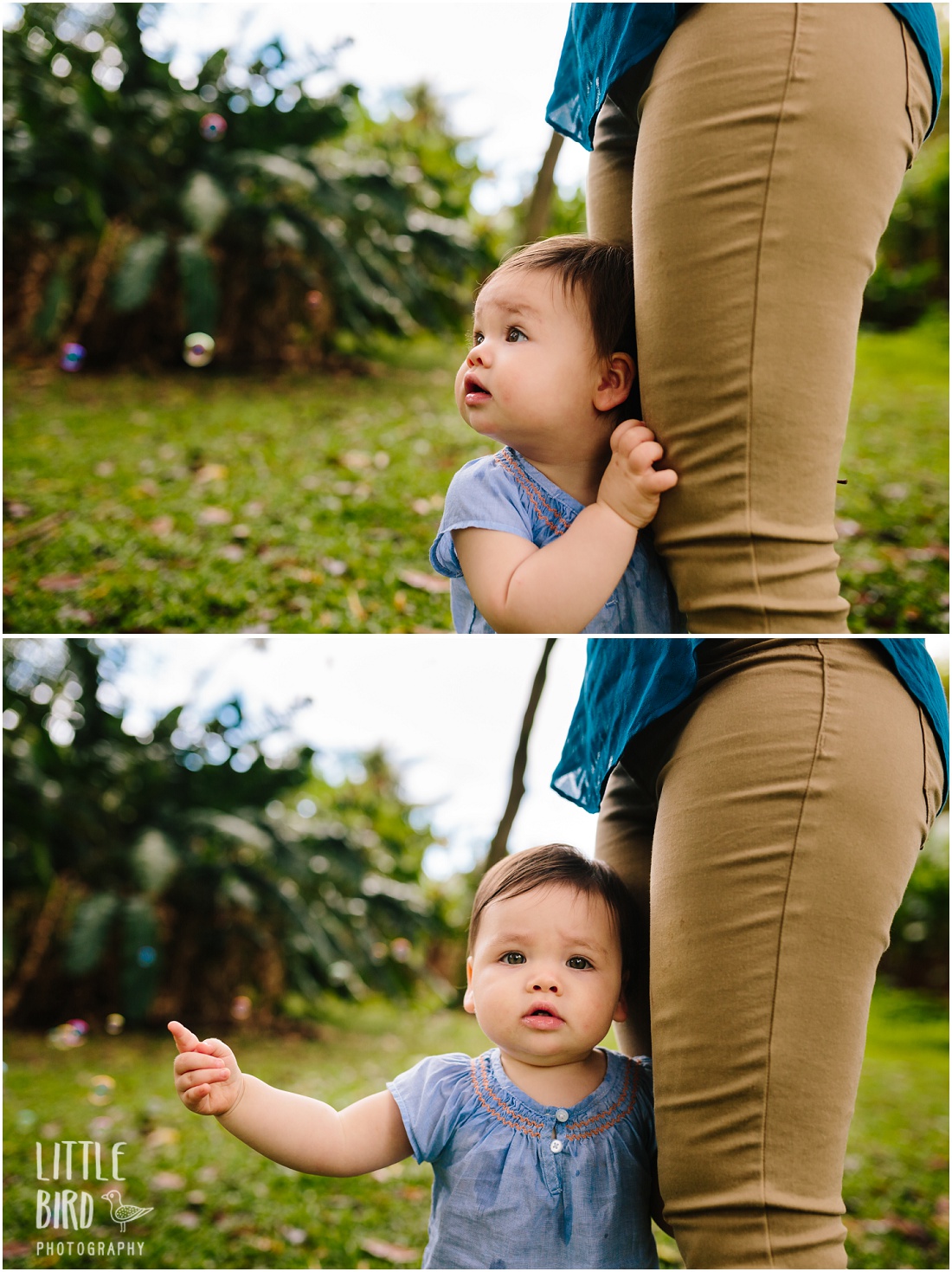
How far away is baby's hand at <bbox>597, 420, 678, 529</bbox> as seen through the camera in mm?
1085

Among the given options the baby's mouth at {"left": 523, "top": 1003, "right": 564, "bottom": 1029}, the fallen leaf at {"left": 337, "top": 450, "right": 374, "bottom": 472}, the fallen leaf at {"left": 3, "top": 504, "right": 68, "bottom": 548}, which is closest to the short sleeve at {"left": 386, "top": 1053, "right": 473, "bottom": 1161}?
the baby's mouth at {"left": 523, "top": 1003, "right": 564, "bottom": 1029}

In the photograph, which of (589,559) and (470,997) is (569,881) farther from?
(589,559)

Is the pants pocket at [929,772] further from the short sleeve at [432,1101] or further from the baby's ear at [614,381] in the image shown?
the short sleeve at [432,1101]

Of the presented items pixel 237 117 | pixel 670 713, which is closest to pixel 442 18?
pixel 237 117

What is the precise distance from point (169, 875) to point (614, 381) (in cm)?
315

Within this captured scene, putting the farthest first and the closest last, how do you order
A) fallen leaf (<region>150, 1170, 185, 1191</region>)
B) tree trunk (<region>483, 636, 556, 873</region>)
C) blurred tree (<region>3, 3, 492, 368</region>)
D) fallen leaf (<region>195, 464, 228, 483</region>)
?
blurred tree (<region>3, 3, 492, 368</region>)
fallen leaf (<region>195, 464, 228, 483</region>)
tree trunk (<region>483, 636, 556, 873</region>)
fallen leaf (<region>150, 1170, 185, 1191</region>)

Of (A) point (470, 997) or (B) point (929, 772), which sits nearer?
(B) point (929, 772)

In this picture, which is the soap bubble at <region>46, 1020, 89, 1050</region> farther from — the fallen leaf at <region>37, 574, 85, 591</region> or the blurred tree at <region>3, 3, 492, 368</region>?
the blurred tree at <region>3, 3, 492, 368</region>

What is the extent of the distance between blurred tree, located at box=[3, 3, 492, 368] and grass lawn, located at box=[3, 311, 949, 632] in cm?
36

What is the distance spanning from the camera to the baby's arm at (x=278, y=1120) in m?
1.12

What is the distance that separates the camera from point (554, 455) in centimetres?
123

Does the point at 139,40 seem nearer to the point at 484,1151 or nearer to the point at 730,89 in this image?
the point at 730,89

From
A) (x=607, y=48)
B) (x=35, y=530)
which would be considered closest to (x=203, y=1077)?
(x=607, y=48)

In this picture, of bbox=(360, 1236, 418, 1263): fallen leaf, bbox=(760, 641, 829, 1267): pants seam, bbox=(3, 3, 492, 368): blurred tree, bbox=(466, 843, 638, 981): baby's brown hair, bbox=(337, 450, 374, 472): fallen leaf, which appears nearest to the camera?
bbox=(760, 641, 829, 1267): pants seam
